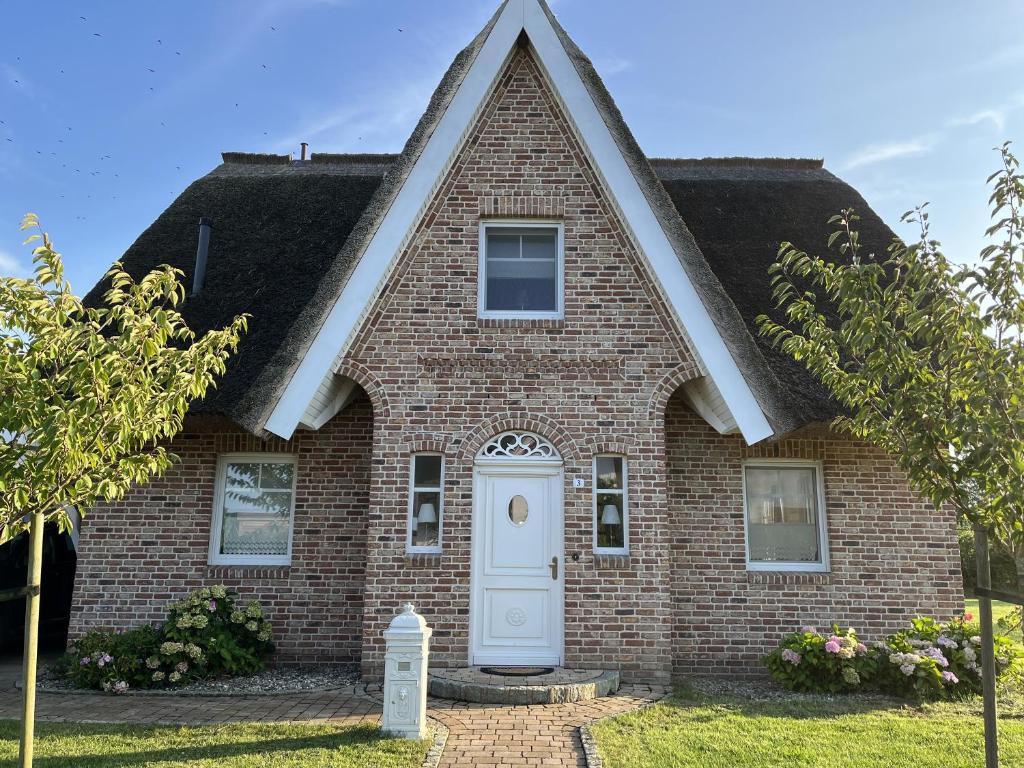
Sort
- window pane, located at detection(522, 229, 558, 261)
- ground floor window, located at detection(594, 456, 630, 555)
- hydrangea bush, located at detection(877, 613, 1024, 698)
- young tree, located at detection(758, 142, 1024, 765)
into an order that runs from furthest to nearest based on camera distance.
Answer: window pane, located at detection(522, 229, 558, 261)
ground floor window, located at detection(594, 456, 630, 555)
hydrangea bush, located at detection(877, 613, 1024, 698)
young tree, located at detection(758, 142, 1024, 765)

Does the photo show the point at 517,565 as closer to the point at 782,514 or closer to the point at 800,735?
the point at 800,735

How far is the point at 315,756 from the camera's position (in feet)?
18.0

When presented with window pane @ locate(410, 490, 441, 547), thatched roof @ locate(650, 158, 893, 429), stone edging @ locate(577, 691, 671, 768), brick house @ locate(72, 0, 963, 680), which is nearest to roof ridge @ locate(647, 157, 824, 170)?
thatched roof @ locate(650, 158, 893, 429)

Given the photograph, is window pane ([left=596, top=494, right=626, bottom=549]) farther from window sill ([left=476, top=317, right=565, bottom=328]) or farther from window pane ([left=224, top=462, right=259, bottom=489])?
window pane ([left=224, top=462, right=259, bottom=489])

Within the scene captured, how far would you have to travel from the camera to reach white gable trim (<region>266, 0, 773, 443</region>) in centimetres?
820

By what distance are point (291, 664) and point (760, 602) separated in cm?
566

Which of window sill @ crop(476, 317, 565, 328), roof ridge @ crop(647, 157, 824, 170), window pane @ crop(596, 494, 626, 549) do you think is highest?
roof ridge @ crop(647, 157, 824, 170)

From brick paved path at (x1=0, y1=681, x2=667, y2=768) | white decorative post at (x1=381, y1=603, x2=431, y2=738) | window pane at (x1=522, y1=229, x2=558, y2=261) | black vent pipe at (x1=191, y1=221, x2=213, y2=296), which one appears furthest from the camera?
black vent pipe at (x1=191, y1=221, x2=213, y2=296)

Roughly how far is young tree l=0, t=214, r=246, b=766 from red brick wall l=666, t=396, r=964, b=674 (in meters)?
6.27

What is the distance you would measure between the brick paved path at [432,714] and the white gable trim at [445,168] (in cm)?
276

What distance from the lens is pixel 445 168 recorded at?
354 inches

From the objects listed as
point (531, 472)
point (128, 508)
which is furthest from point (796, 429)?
point (128, 508)

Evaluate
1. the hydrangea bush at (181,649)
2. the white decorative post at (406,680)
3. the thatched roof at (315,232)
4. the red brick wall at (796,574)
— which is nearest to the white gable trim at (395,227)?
the thatched roof at (315,232)

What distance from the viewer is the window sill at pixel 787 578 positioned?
8992 millimetres
